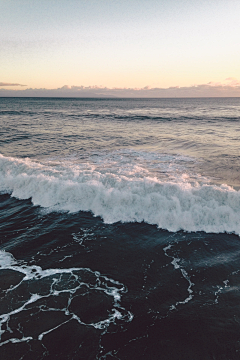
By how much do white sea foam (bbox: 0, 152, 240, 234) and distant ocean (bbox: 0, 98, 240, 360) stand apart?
0.19 ft

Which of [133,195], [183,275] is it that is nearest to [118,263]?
[183,275]

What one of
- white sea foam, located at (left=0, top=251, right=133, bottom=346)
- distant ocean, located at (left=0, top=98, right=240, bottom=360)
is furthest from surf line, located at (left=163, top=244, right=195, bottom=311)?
white sea foam, located at (left=0, top=251, right=133, bottom=346)

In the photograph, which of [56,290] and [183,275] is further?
[183,275]

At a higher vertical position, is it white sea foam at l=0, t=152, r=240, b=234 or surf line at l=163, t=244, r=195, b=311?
white sea foam at l=0, t=152, r=240, b=234

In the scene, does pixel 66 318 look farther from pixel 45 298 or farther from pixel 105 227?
pixel 105 227

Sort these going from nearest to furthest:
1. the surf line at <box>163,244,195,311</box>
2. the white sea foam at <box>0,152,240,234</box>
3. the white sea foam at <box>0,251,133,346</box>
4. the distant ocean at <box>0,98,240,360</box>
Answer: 1. the distant ocean at <box>0,98,240,360</box>
2. the white sea foam at <box>0,251,133,346</box>
3. the surf line at <box>163,244,195,311</box>
4. the white sea foam at <box>0,152,240,234</box>

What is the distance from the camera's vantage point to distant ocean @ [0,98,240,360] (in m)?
5.88

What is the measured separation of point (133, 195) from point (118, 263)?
4.66 meters

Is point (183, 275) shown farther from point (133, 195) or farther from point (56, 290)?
point (133, 195)

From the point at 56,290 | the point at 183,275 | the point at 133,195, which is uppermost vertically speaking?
the point at 133,195

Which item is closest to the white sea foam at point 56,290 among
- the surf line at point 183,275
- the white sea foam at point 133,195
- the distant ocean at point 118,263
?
the distant ocean at point 118,263

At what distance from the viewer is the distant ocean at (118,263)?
231 inches

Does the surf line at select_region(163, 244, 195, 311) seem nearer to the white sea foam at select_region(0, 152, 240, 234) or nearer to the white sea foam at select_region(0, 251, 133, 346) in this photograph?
the white sea foam at select_region(0, 251, 133, 346)

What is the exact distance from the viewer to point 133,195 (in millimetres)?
12500
